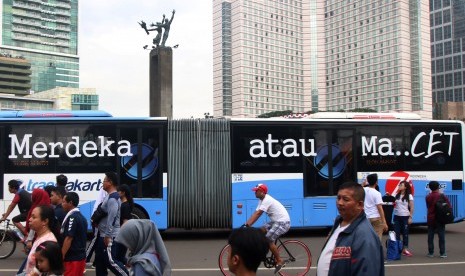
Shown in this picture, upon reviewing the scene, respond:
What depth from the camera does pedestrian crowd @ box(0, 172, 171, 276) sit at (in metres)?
4.25

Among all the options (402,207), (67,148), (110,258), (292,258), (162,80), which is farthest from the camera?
(162,80)

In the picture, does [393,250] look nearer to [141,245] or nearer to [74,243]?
[74,243]

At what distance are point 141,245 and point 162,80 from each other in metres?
26.0

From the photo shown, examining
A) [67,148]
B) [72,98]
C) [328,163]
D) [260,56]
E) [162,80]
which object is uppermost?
[260,56]

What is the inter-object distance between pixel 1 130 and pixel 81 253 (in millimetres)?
8803

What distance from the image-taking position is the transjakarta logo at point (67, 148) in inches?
556

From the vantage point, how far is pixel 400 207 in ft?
38.8

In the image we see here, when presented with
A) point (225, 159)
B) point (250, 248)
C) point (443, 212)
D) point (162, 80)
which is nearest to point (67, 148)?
point (225, 159)

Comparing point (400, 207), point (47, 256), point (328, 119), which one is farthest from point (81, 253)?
point (328, 119)

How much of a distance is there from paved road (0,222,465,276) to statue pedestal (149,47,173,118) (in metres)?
14.5

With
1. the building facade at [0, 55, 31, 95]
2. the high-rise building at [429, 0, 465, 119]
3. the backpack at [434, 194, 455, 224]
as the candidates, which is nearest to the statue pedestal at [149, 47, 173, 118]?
the backpack at [434, 194, 455, 224]

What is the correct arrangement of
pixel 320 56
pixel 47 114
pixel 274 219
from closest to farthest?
pixel 274 219, pixel 47 114, pixel 320 56

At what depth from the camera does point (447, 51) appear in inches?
5591

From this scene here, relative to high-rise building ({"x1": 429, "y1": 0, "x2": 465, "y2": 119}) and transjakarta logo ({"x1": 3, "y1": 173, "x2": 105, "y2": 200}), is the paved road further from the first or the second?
high-rise building ({"x1": 429, "y1": 0, "x2": 465, "y2": 119})
